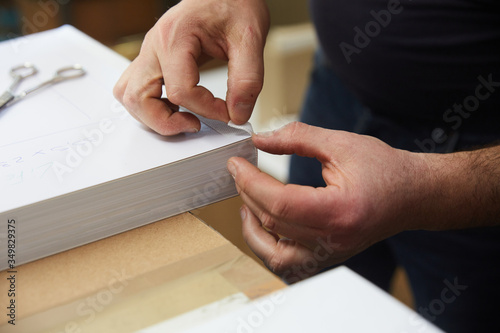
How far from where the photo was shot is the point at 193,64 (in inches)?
21.1

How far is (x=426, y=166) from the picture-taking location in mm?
492

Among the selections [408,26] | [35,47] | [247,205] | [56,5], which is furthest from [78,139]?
[56,5]

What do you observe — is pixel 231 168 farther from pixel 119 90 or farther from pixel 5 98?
pixel 5 98

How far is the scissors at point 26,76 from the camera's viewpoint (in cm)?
57

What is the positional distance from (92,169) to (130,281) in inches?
4.1

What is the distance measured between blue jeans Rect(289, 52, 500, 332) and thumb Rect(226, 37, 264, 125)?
322mm

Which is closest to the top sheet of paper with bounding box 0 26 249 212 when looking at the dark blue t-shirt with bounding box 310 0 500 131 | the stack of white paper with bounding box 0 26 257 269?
the stack of white paper with bounding box 0 26 257 269

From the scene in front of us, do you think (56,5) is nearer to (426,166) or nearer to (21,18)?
(21,18)

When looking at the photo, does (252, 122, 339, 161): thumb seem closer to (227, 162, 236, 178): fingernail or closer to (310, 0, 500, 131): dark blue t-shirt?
(227, 162, 236, 178): fingernail

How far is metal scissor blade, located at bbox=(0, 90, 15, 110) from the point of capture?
0.56 m

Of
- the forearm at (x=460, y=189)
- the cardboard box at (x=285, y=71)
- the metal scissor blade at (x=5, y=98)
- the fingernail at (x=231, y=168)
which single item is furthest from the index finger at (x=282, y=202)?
the cardboard box at (x=285, y=71)

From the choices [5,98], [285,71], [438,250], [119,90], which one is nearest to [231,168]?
[119,90]

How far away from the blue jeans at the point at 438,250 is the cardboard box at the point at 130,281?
43 cm

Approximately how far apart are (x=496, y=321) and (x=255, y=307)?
58cm
